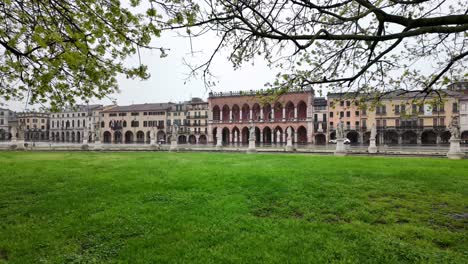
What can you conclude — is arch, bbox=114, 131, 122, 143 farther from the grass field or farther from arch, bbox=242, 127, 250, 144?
the grass field

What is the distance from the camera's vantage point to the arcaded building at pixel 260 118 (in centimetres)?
5378

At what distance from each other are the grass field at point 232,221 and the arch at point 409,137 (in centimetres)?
4827

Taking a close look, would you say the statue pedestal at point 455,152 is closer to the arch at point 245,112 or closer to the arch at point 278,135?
the arch at point 278,135

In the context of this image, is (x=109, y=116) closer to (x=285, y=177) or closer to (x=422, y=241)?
(x=285, y=177)

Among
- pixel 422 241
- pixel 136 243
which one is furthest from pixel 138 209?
pixel 422 241

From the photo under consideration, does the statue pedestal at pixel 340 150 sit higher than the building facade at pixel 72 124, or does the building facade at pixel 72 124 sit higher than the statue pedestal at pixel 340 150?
the building facade at pixel 72 124

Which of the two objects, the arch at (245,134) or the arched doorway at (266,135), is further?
the arch at (245,134)

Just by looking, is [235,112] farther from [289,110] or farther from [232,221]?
[232,221]

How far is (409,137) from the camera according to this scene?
50.1m

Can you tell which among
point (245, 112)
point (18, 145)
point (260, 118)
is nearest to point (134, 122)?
point (245, 112)

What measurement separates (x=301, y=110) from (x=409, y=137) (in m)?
20.2

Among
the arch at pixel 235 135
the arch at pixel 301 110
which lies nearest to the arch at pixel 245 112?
the arch at pixel 235 135

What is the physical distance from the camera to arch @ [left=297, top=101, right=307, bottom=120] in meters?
54.4

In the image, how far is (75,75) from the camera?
19.7ft
